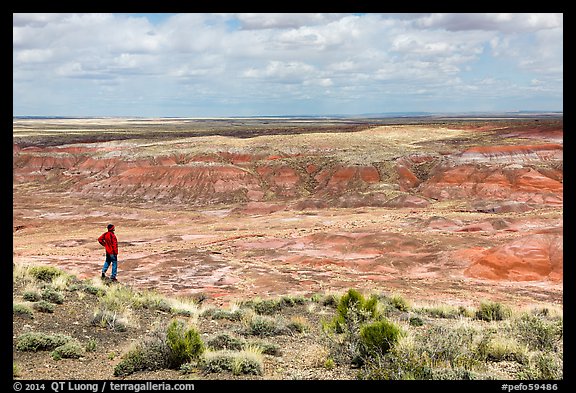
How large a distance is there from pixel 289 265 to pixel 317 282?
4812mm

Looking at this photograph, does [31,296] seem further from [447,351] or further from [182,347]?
[447,351]

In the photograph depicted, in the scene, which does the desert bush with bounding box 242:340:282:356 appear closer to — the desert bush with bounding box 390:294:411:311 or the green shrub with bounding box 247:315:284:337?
the green shrub with bounding box 247:315:284:337

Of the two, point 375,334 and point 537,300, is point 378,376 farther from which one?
point 537,300

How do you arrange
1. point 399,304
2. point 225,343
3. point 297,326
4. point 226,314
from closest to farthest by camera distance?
1. point 225,343
2. point 297,326
3. point 226,314
4. point 399,304

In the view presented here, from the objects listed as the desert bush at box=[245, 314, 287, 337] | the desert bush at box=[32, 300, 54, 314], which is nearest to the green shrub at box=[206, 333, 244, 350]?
the desert bush at box=[245, 314, 287, 337]

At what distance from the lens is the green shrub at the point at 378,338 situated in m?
7.38

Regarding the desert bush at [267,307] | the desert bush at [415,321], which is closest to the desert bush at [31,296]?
the desert bush at [267,307]

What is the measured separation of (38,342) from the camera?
780 cm

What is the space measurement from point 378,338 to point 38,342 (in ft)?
18.2

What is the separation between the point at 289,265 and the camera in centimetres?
2725

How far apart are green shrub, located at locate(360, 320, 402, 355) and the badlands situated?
10.7 m

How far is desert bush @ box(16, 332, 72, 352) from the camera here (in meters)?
7.70

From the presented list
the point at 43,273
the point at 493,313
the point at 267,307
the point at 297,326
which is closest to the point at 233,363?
the point at 297,326

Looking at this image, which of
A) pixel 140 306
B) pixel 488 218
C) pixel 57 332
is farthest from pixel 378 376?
pixel 488 218
